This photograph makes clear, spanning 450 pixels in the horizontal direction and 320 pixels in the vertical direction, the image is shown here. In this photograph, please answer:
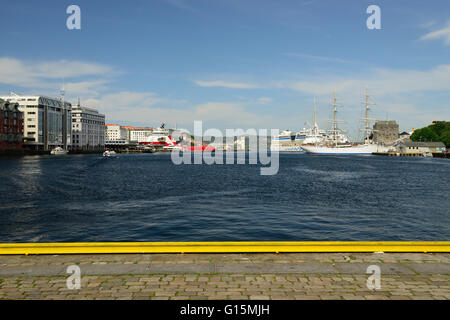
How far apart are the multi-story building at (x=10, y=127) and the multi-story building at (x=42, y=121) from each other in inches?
663

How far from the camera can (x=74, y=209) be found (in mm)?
24750

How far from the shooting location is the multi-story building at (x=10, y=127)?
116 metres

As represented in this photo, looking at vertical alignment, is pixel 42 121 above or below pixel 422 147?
above

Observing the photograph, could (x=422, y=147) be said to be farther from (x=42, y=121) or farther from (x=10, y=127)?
(x=10, y=127)

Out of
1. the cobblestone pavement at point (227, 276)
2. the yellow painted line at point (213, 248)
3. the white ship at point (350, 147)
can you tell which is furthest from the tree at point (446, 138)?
the cobblestone pavement at point (227, 276)

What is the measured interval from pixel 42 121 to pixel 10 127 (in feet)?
99.0

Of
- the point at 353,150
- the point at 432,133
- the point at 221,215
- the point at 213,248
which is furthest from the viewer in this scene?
the point at 432,133

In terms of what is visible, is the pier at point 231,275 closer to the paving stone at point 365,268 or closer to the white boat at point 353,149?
the paving stone at point 365,268

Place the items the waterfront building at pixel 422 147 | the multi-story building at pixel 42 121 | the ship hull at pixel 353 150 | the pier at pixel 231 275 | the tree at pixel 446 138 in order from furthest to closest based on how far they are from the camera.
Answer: the ship hull at pixel 353 150 → the waterfront building at pixel 422 147 → the tree at pixel 446 138 → the multi-story building at pixel 42 121 → the pier at pixel 231 275

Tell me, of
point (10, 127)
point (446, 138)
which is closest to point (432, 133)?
point (446, 138)

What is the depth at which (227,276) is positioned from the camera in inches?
289

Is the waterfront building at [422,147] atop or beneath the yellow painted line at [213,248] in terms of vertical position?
atop
